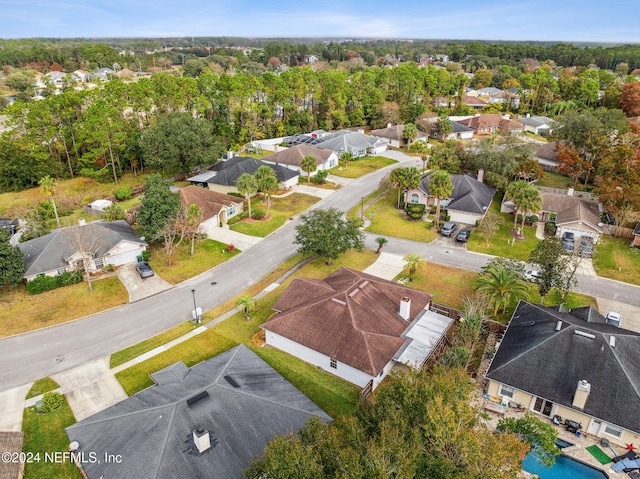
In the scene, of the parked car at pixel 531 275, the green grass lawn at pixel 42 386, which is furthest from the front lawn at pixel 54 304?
the parked car at pixel 531 275

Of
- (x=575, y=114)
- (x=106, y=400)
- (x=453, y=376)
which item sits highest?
(x=575, y=114)

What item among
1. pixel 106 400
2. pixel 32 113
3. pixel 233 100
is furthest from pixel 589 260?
pixel 32 113

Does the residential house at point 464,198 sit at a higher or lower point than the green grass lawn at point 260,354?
higher

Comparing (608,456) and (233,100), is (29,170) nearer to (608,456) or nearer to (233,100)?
(233,100)

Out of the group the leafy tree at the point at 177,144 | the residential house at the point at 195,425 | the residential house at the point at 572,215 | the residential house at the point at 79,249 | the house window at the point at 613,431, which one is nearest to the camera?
the residential house at the point at 195,425

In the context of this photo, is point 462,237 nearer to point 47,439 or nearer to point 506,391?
point 506,391

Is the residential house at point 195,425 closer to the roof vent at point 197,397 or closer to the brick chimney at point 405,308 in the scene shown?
the roof vent at point 197,397

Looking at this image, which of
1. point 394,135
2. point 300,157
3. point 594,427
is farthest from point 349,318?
point 394,135

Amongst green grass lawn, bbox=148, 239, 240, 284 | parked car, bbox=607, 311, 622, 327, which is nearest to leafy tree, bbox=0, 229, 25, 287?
green grass lawn, bbox=148, 239, 240, 284
